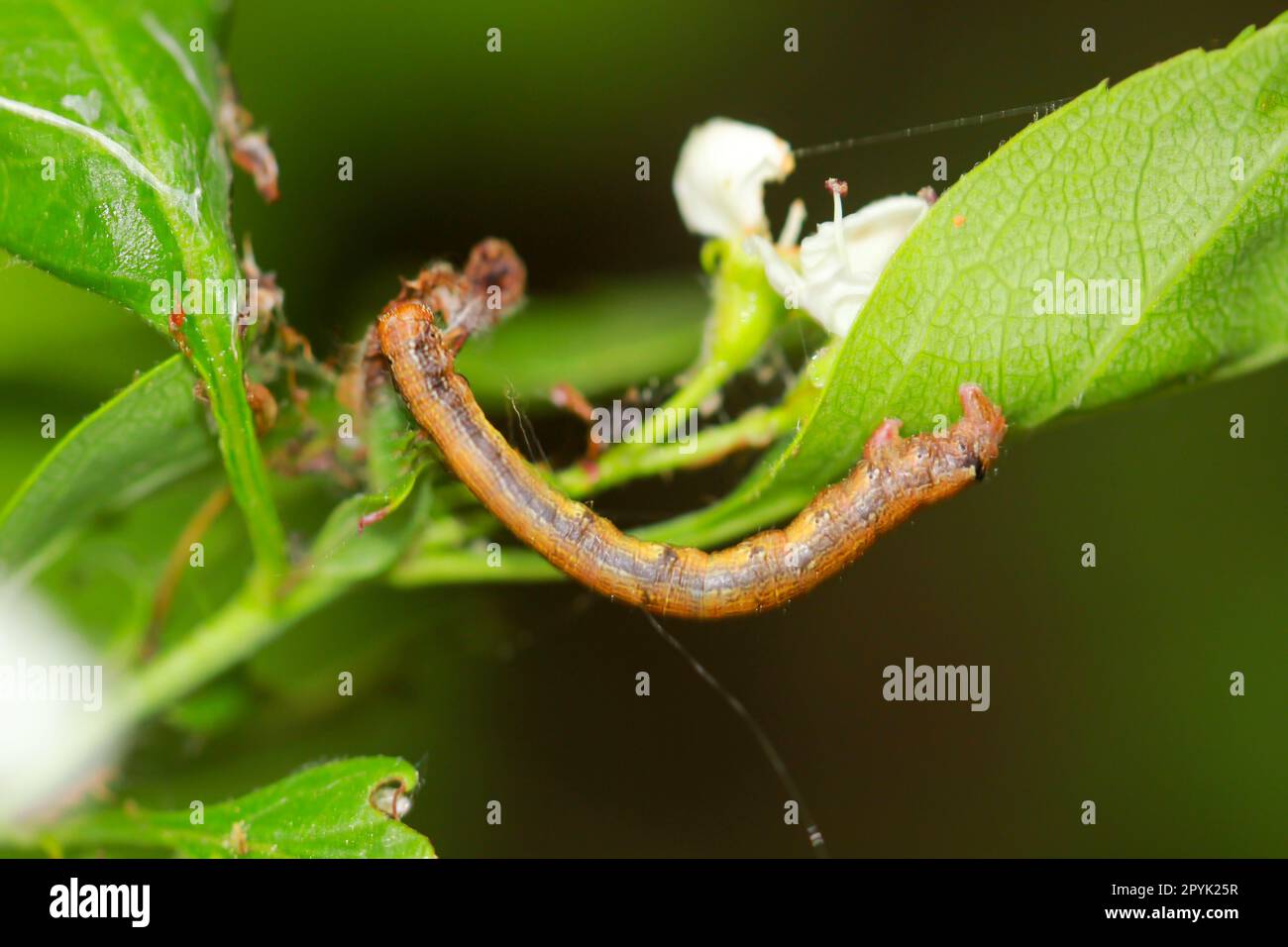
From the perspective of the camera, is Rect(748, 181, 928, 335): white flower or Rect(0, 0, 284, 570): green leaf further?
Rect(748, 181, 928, 335): white flower

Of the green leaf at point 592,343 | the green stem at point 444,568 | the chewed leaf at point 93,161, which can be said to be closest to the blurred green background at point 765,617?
the green leaf at point 592,343

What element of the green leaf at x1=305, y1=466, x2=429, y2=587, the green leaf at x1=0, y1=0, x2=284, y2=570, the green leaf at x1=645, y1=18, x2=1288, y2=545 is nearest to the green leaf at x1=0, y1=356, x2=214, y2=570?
the green leaf at x1=0, y1=0, x2=284, y2=570

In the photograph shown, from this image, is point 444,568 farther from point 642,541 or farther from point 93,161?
point 93,161

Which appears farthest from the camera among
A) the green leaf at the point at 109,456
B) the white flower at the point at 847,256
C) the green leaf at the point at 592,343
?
the green leaf at the point at 592,343

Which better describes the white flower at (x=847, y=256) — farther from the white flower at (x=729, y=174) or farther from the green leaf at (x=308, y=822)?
the green leaf at (x=308, y=822)

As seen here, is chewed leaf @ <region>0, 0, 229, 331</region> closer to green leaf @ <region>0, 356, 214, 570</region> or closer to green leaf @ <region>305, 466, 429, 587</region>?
green leaf @ <region>0, 356, 214, 570</region>

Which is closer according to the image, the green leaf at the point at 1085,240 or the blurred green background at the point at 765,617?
the green leaf at the point at 1085,240
